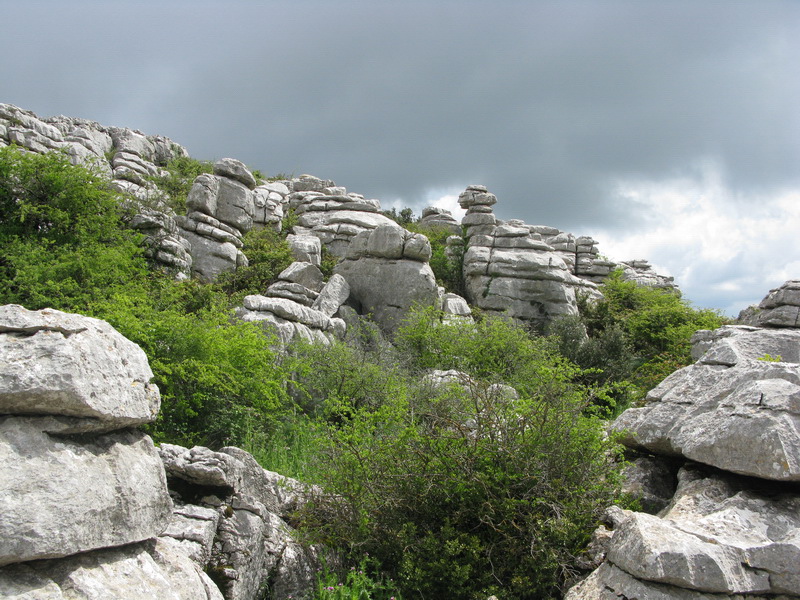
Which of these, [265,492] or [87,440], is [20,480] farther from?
[265,492]

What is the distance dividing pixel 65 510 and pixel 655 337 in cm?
2421

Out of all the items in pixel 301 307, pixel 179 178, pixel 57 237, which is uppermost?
pixel 179 178

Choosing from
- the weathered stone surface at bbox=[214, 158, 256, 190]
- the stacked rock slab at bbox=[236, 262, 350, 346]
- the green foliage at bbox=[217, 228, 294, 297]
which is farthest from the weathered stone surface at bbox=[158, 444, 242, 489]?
the weathered stone surface at bbox=[214, 158, 256, 190]

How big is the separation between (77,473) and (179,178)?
34.9 m

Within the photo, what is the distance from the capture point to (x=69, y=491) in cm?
343

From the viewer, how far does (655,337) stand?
2419 cm

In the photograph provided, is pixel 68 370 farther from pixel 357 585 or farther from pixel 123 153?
pixel 123 153

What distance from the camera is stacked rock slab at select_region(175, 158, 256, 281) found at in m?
22.1

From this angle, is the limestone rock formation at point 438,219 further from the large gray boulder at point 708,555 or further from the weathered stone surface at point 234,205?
the large gray boulder at point 708,555

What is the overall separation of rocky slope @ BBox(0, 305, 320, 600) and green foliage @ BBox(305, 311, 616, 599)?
A: 155 centimetres

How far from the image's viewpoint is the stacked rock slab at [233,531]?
4.81 metres

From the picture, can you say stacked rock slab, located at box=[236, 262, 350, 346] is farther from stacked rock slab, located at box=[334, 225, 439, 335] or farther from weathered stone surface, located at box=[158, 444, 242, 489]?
weathered stone surface, located at box=[158, 444, 242, 489]

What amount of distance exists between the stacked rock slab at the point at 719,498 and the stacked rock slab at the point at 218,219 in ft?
59.1

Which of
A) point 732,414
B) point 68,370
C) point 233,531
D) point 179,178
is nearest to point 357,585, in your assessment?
point 233,531
